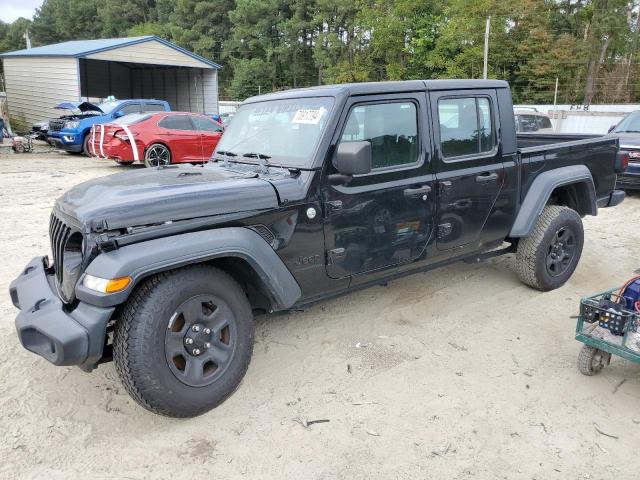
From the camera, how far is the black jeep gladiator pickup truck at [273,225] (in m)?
2.77

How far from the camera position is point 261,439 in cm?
290

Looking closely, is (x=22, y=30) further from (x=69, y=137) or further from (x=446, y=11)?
(x=69, y=137)

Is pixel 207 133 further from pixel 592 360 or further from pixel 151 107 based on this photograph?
pixel 592 360

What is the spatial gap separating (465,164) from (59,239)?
304 centimetres

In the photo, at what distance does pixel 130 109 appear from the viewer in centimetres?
1531

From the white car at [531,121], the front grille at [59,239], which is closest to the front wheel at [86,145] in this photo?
the white car at [531,121]

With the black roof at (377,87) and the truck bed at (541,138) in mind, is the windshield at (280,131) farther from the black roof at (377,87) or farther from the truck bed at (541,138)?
the truck bed at (541,138)

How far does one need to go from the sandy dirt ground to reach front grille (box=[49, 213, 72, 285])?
2.51 feet

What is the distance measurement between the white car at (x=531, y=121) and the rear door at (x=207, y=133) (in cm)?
750

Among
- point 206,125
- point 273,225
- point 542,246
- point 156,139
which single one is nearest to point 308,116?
point 273,225

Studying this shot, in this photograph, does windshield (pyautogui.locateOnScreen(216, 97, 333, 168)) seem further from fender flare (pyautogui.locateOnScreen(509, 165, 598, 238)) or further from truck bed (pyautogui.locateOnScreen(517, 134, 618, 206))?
fender flare (pyautogui.locateOnScreen(509, 165, 598, 238))

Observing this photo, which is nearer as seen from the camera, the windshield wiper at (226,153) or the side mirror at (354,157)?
the side mirror at (354,157)

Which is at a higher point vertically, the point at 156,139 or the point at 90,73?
the point at 90,73

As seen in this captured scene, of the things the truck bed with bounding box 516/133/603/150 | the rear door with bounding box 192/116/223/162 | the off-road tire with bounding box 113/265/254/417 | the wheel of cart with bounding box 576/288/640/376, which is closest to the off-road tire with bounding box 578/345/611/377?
the wheel of cart with bounding box 576/288/640/376
